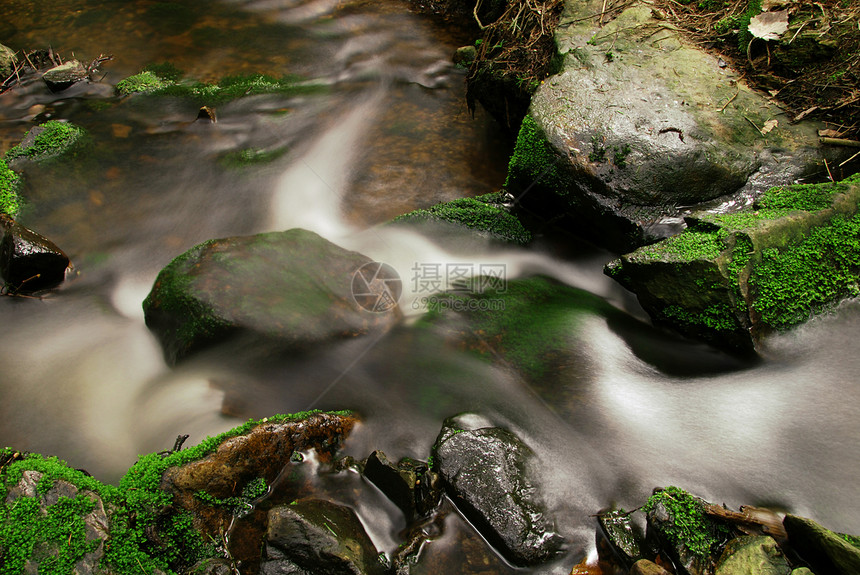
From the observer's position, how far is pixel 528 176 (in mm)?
4770

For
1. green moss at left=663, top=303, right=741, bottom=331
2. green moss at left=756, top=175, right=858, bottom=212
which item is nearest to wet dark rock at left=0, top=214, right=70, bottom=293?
green moss at left=663, top=303, right=741, bottom=331

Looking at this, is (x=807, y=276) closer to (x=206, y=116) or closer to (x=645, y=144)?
(x=645, y=144)

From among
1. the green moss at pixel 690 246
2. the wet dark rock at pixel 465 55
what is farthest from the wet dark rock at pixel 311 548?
the wet dark rock at pixel 465 55

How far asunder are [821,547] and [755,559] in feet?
1.10

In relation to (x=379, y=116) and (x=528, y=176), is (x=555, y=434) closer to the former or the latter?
(x=528, y=176)

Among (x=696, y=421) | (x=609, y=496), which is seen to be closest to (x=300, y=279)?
(x=609, y=496)

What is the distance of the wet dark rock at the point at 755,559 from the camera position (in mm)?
2629

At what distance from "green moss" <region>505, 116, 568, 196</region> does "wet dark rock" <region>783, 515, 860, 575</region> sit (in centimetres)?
293

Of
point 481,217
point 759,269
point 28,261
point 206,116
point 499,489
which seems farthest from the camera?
point 206,116

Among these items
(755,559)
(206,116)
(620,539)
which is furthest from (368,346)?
(206,116)

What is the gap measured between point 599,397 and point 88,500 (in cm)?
327

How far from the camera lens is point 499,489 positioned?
3.09 meters

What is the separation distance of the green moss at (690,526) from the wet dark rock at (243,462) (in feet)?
6.81

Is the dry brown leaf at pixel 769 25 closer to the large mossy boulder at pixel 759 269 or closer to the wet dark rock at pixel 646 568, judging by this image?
the large mossy boulder at pixel 759 269
